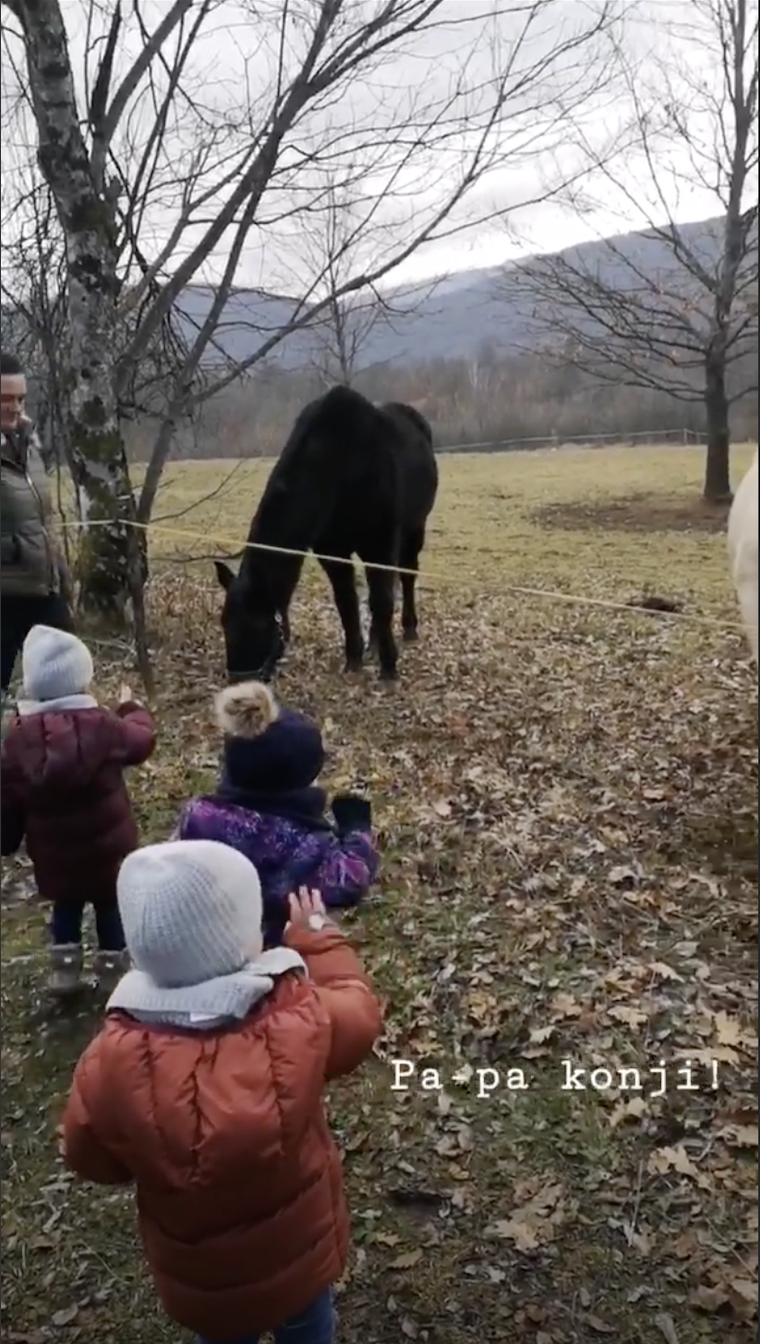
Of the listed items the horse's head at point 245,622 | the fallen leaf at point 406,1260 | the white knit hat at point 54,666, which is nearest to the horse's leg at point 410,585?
the horse's head at point 245,622

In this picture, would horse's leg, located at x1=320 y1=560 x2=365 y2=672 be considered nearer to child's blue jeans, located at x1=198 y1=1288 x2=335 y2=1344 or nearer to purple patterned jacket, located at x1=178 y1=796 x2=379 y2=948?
purple patterned jacket, located at x1=178 y1=796 x2=379 y2=948

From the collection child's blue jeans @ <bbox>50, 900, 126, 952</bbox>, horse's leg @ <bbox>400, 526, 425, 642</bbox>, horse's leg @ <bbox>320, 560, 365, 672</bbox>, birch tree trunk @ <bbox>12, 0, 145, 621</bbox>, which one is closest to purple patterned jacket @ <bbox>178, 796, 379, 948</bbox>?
child's blue jeans @ <bbox>50, 900, 126, 952</bbox>

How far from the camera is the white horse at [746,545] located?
3.62 feet

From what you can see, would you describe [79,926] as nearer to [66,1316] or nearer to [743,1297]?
[66,1316]

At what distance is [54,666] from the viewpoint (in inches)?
95.7

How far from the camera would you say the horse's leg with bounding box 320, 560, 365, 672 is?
420 cm

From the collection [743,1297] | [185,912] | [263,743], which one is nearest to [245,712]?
[263,743]

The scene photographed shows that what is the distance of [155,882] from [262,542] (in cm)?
233

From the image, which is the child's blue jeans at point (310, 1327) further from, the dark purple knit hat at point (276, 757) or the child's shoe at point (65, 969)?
the child's shoe at point (65, 969)

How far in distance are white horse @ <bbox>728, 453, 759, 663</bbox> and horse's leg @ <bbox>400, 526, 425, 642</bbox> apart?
3.45m

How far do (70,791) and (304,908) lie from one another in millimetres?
974

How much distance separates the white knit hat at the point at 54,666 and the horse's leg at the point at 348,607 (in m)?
1.74

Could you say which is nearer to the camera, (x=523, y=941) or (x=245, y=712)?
(x=245, y=712)

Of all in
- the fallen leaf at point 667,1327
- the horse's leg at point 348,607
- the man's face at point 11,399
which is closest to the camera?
the fallen leaf at point 667,1327
